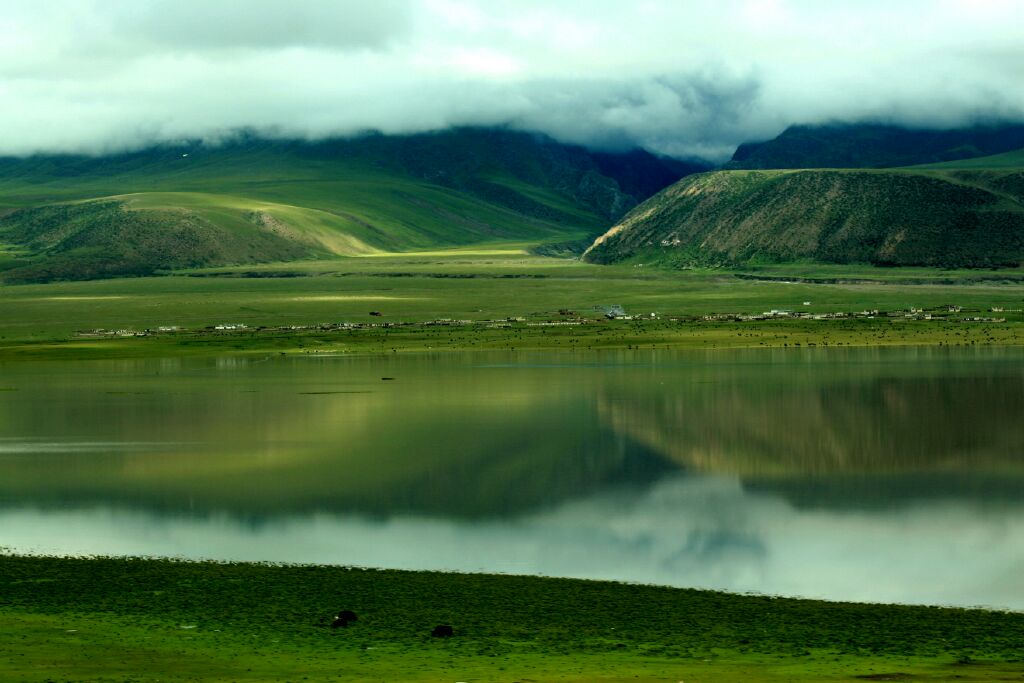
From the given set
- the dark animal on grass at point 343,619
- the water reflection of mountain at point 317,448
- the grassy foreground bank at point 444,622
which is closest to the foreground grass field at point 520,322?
the water reflection of mountain at point 317,448

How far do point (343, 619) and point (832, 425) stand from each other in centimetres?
4085

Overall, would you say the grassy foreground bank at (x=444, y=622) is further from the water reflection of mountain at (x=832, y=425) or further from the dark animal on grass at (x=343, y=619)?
the water reflection of mountain at (x=832, y=425)

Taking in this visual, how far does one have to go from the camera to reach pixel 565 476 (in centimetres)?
4916

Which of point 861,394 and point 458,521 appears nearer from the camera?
point 458,521

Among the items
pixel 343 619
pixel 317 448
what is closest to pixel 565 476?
pixel 317 448

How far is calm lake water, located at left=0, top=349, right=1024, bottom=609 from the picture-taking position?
3491cm

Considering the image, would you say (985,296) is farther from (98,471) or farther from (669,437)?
(98,471)

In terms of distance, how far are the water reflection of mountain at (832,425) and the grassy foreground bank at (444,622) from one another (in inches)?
862

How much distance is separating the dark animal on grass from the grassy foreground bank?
15 cm

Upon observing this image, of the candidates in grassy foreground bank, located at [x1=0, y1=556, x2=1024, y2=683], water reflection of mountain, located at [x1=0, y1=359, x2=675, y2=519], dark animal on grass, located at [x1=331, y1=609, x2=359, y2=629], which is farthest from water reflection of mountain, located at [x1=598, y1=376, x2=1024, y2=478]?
dark animal on grass, located at [x1=331, y1=609, x2=359, y2=629]

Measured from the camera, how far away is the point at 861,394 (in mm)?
76625

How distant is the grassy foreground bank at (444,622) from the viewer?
21906 millimetres

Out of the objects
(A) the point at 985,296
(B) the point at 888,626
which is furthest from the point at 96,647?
(A) the point at 985,296

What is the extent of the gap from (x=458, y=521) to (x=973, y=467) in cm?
2088
